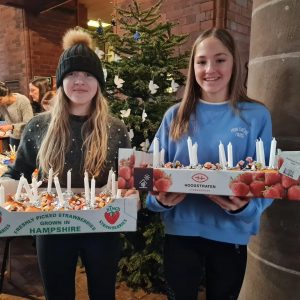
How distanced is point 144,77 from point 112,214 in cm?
138

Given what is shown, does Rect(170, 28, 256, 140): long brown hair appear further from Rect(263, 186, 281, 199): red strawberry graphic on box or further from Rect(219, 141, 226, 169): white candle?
Rect(263, 186, 281, 199): red strawberry graphic on box

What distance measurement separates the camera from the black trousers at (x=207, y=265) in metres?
1.30

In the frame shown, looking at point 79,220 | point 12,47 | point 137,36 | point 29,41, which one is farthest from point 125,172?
point 12,47

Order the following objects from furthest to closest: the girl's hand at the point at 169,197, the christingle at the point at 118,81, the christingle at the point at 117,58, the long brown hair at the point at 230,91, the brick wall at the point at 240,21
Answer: the brick wall at the point at 240,21
the christingle at the point at 117,58
the christingle at the point at 118,81
the long brown hair at the point at 230,91
the girl's hand at the point at 169,197

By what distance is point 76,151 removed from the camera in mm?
1416

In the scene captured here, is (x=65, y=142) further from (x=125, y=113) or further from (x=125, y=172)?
(x=125, y=113)

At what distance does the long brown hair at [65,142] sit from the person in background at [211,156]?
0.27 m

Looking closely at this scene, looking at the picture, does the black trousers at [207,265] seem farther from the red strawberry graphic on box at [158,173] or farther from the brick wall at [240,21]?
the brick wall at [240,21]

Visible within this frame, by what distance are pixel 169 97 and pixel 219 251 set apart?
1.38 m

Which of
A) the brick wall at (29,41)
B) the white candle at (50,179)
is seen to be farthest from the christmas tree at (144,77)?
the brick wall at (29,41)

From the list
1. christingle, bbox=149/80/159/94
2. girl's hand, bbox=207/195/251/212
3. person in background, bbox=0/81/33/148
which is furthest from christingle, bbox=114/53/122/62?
person in background, bbox=0/81/33/148

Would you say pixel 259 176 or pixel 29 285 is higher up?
pixel 259 176

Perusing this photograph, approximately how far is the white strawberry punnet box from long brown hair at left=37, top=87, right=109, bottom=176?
254 mm

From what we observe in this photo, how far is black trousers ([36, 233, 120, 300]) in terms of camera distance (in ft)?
4.42
